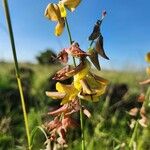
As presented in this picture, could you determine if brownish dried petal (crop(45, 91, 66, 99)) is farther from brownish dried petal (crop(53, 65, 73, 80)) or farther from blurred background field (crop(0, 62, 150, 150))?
blurred background field (crop(0, 62, 150, 150))

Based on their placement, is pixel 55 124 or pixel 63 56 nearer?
pixel 63 56

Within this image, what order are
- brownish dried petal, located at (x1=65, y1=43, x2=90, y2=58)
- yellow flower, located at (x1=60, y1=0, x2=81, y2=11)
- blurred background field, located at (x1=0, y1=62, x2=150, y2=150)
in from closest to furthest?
brownish dried petal, located at (x1=65, y1=43, x2=90, y2=58)
yellow flower, located at (x1=60, y1=0, x2=81, y2=11)
blurred background field, located at (x1=0, y1=62, x2=150, y2=150)

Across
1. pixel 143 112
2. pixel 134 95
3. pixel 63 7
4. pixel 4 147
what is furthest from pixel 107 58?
pixel 134 95

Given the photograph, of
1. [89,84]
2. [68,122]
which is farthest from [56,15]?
[68,122]

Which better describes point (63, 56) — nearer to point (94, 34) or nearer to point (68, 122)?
point (94, 34)

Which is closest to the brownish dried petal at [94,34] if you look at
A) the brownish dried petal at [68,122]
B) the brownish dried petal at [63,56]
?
the brownish dried petal at [63,56]

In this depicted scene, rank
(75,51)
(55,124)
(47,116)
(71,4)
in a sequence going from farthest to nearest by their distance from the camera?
(47,116), (55,124), (71,4), (75,51)

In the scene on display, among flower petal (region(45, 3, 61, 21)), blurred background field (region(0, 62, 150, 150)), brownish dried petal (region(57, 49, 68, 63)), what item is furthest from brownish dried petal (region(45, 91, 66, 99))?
blurred background field (region(0, 62, 150, 150))

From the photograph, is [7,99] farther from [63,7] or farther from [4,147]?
[63,7]
